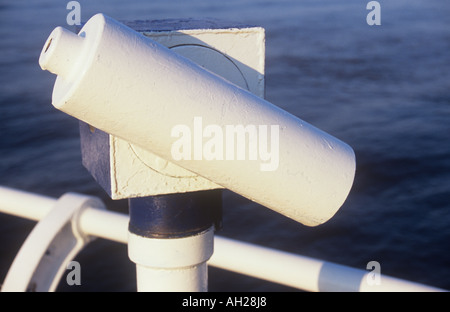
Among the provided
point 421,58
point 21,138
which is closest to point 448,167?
point 421,58

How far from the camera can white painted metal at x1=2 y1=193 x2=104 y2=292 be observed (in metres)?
1.06

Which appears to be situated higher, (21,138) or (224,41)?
(224,41)

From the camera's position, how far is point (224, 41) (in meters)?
0.70

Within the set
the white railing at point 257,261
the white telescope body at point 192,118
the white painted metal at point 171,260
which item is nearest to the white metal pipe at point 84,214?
the white railing at point 257,261

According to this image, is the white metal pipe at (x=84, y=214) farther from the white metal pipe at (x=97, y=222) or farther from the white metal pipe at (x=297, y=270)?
the white metal pipe at (x=297, y=270)

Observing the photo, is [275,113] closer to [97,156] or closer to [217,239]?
[97,156]

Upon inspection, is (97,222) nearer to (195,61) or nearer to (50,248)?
(50,248)

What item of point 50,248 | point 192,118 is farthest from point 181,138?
point 50,248

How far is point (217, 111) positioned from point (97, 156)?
0.66 ft

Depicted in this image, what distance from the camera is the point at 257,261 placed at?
1.02 metres

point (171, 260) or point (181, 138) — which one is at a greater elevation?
point (181, 138)

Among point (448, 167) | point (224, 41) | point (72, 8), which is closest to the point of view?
point (224, 41)
